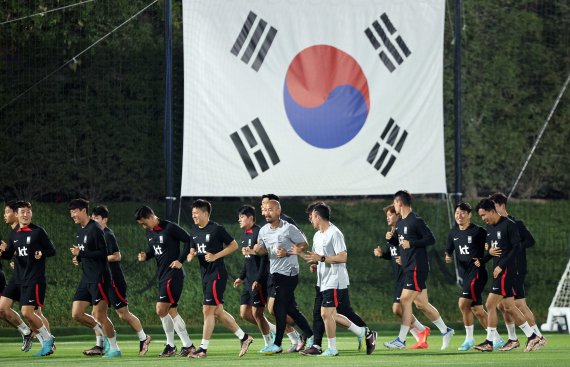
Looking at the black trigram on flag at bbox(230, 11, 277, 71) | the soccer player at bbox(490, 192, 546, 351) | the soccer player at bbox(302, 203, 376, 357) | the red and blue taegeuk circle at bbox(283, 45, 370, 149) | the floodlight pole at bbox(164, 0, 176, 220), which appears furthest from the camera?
the red and blue taegeuk circle at bbox(283, 45, 370, 149)

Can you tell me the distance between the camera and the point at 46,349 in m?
19.2

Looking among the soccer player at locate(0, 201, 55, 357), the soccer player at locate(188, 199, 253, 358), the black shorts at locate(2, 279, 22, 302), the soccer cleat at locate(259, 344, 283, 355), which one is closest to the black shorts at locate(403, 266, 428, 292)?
the soccer cleat at locate(259, 344, 283, 355)

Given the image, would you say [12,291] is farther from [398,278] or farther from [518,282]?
[518,282]

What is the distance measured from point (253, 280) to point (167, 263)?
1.26 metres

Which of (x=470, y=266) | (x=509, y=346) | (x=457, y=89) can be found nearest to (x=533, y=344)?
(x=509, y=346)

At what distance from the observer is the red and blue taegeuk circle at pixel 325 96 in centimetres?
2511

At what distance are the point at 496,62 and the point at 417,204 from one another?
3900mm

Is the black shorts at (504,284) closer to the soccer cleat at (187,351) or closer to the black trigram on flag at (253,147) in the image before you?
the soccer cleat at (187,351)

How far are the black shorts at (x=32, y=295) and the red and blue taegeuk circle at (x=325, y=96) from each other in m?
6.92

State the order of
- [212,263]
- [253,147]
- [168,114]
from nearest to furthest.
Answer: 1. [212,263]
2. [168,114]
3. [253,147]

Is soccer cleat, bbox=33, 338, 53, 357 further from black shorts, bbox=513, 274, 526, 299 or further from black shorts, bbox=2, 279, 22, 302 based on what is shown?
black shorts, bbox=513, 274, 526, 299

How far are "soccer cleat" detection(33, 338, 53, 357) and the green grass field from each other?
114 millimetres

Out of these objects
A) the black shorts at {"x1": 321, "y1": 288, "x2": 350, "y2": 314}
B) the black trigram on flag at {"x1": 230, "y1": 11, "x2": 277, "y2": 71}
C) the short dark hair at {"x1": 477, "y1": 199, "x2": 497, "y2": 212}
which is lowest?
the black shorts at {"x1": 321, "y1": 288, "x2": 350, "y2": 314}

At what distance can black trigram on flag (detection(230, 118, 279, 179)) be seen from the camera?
24.7 m
